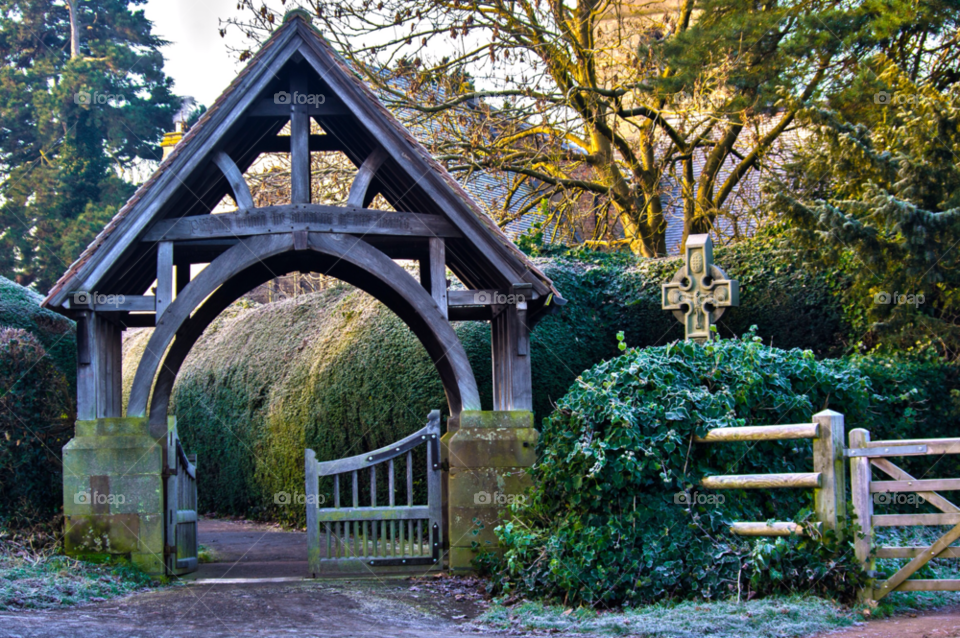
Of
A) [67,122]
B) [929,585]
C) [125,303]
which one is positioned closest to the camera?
[929,585]

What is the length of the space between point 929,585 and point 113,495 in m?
6.89

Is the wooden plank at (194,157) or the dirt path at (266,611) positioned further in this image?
the wooden plank at (194,157)

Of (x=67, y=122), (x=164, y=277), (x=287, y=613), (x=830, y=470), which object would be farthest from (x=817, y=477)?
(x=67, y=122)

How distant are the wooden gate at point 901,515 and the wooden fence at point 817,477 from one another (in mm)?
→ 103

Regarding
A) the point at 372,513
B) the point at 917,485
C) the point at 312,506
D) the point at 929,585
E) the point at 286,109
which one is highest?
the point at 286,109

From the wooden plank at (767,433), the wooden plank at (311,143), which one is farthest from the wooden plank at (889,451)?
the wooden plank at (311,143)

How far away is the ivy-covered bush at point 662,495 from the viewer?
650 cm

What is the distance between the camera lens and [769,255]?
Answer: 11.5 metres

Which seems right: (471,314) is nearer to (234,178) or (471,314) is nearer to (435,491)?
(435,491)

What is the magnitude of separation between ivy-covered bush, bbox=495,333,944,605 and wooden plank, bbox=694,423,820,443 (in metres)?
0.17

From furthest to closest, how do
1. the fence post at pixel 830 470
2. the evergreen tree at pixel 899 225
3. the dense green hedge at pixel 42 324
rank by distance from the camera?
the dense green hedge at pixel 42 324 → the evergreen tree at pixel 899 225 → the fence post at pixel 830 470

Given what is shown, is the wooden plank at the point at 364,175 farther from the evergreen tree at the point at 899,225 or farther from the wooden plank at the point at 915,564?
the wooden plank at the point at 915,564

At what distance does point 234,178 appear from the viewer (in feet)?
27.1

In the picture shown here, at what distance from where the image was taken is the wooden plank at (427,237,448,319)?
27.6ft
